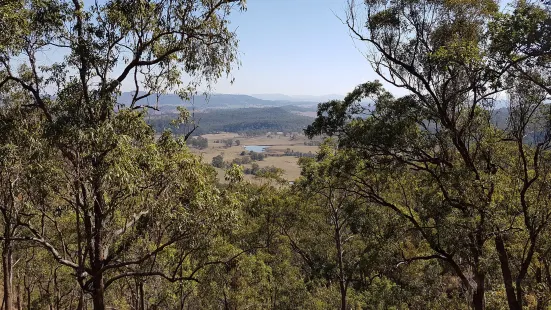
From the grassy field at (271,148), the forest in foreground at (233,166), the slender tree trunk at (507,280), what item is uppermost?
the forest in foreground at (233,166)

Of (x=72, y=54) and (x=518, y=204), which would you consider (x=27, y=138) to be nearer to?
(x=72, y=54)

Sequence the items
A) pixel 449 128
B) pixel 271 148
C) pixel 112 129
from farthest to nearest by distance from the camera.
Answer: pixel 271 148, pixel 449 128, pixel 112 129

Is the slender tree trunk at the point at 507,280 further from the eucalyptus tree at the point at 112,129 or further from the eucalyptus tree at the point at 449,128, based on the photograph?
the eucalyptus tree at the point at 112,129

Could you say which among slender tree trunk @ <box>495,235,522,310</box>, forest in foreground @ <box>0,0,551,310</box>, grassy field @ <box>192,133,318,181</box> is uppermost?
forest in foreground @ <box>0,0,551,310</box>

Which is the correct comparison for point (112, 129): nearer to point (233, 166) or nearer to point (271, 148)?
point (233, 166)

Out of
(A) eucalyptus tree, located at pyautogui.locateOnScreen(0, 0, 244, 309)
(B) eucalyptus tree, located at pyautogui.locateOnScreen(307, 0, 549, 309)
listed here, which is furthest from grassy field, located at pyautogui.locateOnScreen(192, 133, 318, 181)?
(A) eucalyptus tree, located at pyautogui.locateOnScreen(0, 0, 244, 309)

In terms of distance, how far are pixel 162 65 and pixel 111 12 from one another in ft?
4.50

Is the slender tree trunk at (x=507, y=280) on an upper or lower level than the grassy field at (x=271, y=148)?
upper

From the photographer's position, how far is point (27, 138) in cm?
549

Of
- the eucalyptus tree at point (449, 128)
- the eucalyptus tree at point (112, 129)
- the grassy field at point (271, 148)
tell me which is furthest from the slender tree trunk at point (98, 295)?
the grassy field at point (271, 148)

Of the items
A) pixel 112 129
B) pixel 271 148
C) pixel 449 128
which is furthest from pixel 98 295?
pixel 271 148

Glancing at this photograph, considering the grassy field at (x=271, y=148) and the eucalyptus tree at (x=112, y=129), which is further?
the grassy field at (x=271, y=148)

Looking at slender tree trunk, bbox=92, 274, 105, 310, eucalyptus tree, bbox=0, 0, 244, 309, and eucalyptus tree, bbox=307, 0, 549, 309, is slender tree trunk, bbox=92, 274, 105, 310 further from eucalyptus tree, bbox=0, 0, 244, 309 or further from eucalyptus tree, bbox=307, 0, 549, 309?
eucalyptus tree, bbox=307, 0, 549, 309

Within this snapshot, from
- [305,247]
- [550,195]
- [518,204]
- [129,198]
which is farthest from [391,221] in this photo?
[305,247]
